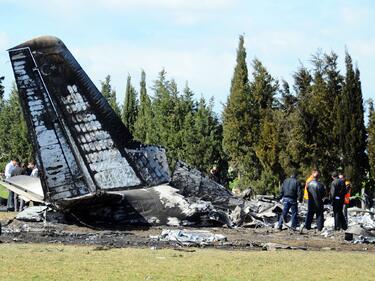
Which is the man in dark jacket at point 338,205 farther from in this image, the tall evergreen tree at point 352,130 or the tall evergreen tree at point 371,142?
the tall evergreen tree at point 352,130

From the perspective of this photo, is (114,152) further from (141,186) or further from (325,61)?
(325,61)

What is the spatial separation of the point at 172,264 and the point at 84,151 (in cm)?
769

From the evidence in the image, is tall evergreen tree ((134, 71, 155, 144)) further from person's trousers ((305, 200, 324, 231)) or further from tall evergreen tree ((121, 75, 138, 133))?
person's trousers ((305, 200, 324, 231))

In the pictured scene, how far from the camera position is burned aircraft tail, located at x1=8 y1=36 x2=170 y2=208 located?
19.0 meters

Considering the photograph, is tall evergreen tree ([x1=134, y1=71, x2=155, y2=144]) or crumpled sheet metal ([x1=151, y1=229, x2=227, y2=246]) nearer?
crumpled sheet metal ([x1=151, y1=229, x2=227, y2=246])

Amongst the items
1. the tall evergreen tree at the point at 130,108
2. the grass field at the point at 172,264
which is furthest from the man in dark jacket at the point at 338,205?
the tall evergreen tree at the point at 130,108

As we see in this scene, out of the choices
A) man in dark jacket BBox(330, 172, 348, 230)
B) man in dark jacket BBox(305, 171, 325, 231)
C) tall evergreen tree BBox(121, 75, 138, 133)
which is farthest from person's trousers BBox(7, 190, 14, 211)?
tall evergreen tree BBox(121, 75, 138, 133)

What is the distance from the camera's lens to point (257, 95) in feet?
120

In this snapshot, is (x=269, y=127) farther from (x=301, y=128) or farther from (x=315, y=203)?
(x=315, y=203)

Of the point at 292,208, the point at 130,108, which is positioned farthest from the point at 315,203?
the point at 130,108

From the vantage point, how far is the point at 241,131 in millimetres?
36500

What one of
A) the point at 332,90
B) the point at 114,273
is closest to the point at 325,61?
the point at 332,90

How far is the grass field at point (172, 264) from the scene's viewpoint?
10953 millimetres

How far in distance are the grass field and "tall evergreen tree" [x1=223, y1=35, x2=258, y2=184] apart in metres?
21.5
